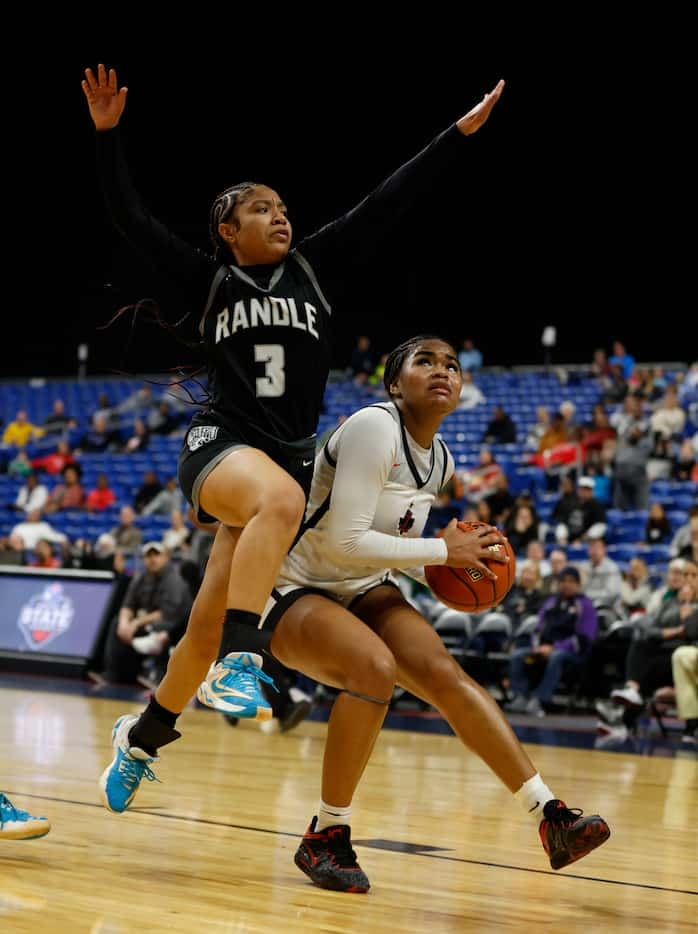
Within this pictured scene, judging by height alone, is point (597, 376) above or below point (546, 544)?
above

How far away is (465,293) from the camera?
25.2 metres

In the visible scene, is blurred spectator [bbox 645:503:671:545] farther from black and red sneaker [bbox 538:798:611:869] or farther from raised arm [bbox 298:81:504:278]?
black and red sneaker [bbox 538:798:611:869]

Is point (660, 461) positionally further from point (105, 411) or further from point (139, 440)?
point (105, 411)

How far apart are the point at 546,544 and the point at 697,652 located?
13.5ft

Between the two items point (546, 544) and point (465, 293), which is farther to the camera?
point (465, 293)

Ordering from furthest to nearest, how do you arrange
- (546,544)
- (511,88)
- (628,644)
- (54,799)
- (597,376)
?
(511,88) → (597,376) → (546,544) → (628,644) → (54,799)

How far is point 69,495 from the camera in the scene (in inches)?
714

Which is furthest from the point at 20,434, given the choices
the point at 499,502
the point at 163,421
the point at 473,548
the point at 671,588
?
the point at 473,548

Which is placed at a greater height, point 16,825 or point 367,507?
point 367,507

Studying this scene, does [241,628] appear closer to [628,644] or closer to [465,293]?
[628,644]

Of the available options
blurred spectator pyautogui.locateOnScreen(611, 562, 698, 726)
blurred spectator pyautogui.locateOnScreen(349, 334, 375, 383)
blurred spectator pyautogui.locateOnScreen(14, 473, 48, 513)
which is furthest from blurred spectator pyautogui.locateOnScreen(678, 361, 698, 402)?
blurred spectator pyautogui.locateOnScreen(14, 473, 48, 513)

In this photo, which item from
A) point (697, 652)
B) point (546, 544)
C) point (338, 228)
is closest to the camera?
point (338, 228)

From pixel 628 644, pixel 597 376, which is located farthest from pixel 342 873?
pixel 597 376

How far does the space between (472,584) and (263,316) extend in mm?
991
